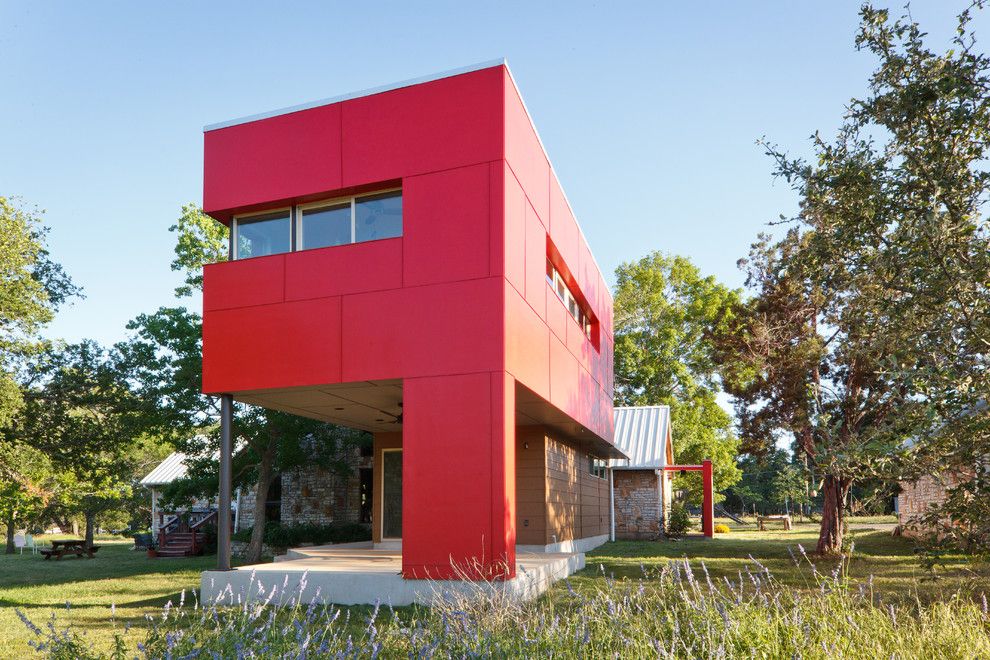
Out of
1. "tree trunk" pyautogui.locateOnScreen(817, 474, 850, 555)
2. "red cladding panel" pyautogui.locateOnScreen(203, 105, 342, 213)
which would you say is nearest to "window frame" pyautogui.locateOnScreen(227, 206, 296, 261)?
"red cladding panel" pyautogui.locateOnScreen(203, 105, 342, 213)

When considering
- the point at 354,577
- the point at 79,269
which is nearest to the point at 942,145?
the point at 354,577

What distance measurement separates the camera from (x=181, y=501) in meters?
19.8

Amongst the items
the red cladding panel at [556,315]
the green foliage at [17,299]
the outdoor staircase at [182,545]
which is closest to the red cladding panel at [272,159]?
the red cladding panel at [556,315]

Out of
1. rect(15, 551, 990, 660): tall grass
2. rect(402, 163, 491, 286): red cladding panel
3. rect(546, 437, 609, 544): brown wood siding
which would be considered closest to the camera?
rect(15, 551, 990, 660): tall grass

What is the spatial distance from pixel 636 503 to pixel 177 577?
Answer: 52.3ft

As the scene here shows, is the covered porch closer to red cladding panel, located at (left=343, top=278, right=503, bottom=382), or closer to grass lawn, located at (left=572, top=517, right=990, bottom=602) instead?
grass lawn, located at (left=572, top=517, right=990, bottom=602)

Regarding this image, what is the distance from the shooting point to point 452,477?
33.2 ft

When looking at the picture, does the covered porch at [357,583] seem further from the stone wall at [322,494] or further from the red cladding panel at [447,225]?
the stone wall at [322,494]

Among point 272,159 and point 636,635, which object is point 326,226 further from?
point 636,635

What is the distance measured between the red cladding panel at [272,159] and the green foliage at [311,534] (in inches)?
444

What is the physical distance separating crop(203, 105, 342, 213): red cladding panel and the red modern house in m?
0.02

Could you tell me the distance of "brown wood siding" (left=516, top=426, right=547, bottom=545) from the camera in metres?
15.8

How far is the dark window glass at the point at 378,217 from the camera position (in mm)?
11141

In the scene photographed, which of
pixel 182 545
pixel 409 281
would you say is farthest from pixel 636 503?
pixel 409 281
